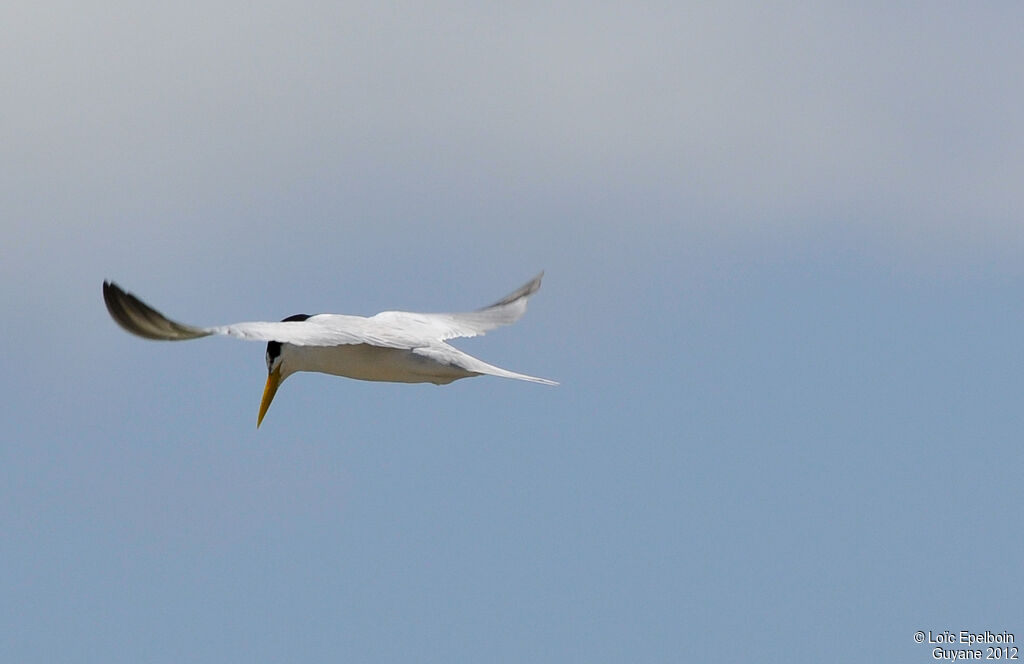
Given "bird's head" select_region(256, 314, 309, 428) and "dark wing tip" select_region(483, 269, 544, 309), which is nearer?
"bird's head" select_region(256, 314, 309, 428)

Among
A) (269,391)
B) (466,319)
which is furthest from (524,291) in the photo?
(269,391)

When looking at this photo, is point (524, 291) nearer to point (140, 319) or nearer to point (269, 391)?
point (269, 391)

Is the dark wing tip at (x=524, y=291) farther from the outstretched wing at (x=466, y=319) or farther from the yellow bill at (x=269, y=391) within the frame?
the yellow bill at (x=269, y=391)

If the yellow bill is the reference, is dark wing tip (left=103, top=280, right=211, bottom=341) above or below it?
below

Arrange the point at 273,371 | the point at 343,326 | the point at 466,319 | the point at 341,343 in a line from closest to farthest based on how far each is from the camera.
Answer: the point at 341,343 < the point at 343,326 < the point at 273,371 < the point at 466,319

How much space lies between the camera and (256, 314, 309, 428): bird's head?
805 inches

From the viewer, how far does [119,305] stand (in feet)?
54.5

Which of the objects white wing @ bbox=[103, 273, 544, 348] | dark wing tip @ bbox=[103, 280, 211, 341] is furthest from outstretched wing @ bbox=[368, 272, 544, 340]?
dark wing tip @ bbox=[103, 280, 211, 341]

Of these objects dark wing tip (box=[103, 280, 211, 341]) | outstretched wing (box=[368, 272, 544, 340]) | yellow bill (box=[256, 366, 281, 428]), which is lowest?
dark wing tip (box=[103, 280, 211, 341])

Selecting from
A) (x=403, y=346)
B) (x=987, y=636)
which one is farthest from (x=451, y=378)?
(x=987, y=636)

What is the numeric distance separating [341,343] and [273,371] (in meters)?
2.44

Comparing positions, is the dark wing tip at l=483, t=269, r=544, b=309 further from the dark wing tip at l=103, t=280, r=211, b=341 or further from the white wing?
the dark wing tip at l=103, t=280, r=211, b=341

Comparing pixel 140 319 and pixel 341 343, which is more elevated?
pixel 341 343

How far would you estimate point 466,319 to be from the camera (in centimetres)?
2294
